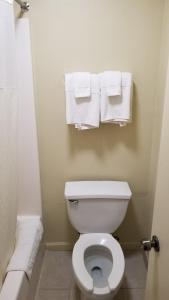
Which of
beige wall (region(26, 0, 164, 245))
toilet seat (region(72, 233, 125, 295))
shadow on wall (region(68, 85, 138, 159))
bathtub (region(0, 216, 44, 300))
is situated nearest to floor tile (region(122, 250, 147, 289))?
beige wall (region(26, 0, 164, 245))

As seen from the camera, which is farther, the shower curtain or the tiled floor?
the tiled floor

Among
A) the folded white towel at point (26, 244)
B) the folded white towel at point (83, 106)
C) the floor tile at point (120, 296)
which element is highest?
the folded white towel at point (83, 106)

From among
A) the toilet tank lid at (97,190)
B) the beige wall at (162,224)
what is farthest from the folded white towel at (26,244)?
the beige wall at (162,224)

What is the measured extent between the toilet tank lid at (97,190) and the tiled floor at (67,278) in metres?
0.70

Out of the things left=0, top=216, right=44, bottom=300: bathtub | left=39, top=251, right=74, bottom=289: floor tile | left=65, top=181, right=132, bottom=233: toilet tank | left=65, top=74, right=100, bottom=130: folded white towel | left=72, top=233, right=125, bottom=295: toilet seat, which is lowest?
left=39, top=251, right=74, bottom=289: floor tile

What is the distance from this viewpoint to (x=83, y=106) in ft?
5.18

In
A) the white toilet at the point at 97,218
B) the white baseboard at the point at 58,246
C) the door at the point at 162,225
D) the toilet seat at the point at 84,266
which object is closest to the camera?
the door at the point at 162,225

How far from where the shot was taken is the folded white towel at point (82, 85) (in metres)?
1.52

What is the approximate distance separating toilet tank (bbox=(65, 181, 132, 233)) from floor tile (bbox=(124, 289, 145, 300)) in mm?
465

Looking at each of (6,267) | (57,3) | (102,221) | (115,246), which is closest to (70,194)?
(102,221)

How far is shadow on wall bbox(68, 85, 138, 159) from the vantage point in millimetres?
1730

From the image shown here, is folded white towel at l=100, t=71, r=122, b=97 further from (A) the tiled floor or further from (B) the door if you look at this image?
(A) the tiled floor

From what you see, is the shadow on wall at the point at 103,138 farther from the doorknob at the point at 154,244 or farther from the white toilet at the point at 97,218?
the doorknob at the point at 154,244

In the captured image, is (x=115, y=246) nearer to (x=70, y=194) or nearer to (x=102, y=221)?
(x=102, y=221)
